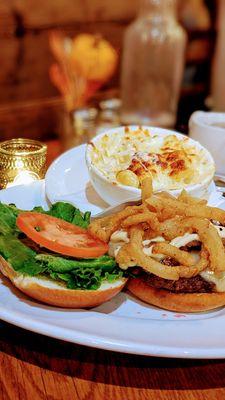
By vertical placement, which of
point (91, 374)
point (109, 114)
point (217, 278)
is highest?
point (217, 278)

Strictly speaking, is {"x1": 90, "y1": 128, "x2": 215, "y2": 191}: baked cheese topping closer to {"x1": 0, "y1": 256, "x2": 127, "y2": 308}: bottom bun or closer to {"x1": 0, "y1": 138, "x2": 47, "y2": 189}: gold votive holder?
{"x1": 0, "y1": 138, "x2": 47, "y2": 189}: gold votive holder

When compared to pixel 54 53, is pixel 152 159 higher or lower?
higher

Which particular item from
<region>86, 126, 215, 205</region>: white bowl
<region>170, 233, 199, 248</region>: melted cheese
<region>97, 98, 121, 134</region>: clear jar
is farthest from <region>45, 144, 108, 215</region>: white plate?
<region>97, 98, 121, 134</region>: clear jar

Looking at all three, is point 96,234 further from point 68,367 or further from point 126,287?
point 68,367

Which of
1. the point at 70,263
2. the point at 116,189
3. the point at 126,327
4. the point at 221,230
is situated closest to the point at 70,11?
the point at 116,189

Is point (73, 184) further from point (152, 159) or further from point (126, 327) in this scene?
point (126, 327)

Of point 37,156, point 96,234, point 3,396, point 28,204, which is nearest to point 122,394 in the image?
point 3,396
